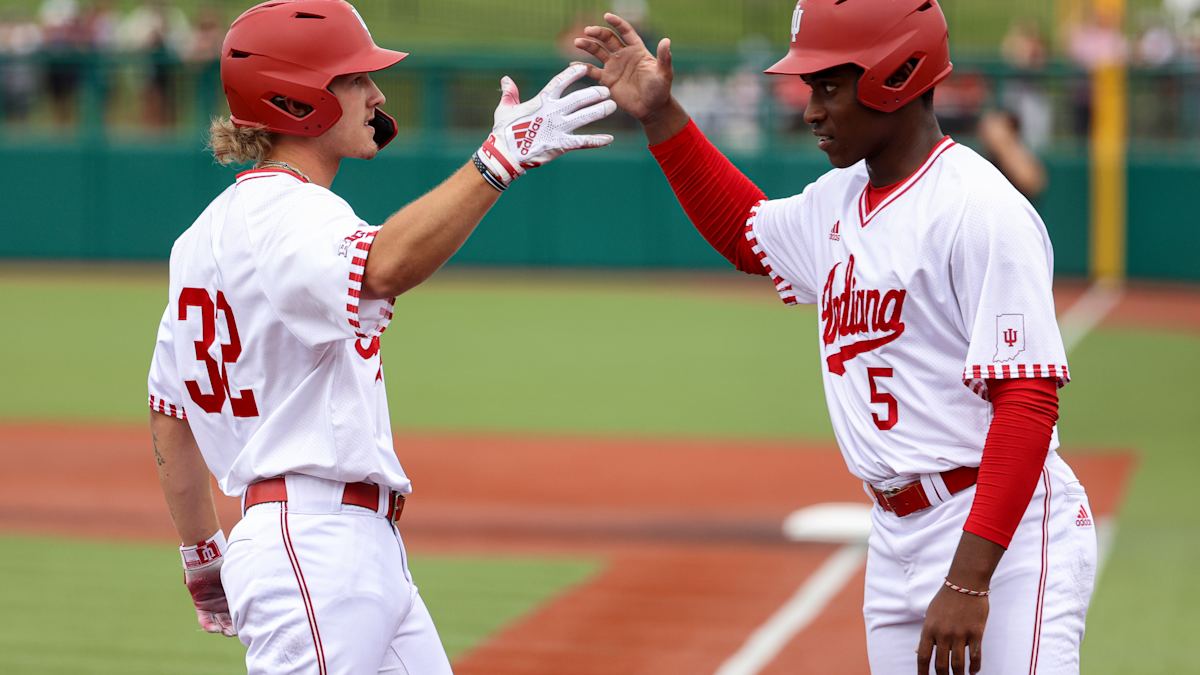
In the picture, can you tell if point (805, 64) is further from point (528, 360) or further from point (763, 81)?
point (763, 81)

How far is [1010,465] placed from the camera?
119 inches

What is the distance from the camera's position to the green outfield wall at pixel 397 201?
20.7 meters

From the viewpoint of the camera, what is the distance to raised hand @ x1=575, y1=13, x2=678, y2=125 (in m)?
3.80

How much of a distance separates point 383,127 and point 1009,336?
1.50 metres

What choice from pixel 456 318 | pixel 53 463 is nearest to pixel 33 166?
pixel 456 318

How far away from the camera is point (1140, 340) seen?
48.8ft

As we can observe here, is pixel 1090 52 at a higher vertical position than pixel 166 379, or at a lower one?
lower

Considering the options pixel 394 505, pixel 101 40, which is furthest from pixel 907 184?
pixel 101 40

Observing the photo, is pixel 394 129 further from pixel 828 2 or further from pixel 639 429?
pixel 639 429

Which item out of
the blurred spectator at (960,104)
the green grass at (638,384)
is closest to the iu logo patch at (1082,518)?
the green grass at (638,384)

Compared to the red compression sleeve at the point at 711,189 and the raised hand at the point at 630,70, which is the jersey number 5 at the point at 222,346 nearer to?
the raised hand at the point at 630,70

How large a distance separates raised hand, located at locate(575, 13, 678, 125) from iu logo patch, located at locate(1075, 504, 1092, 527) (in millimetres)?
1361

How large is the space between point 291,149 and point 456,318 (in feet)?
43.1

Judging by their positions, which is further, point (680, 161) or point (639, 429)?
point (639, 429)
